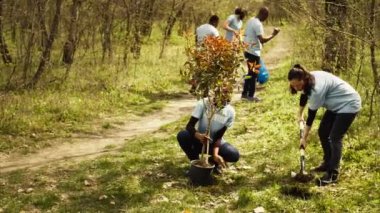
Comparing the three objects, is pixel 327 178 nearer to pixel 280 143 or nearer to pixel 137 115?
pixel 280 143

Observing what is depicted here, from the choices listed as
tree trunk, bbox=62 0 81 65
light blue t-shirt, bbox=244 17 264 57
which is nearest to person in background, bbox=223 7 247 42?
light blue t-shirt, bbox=244 17 264 57

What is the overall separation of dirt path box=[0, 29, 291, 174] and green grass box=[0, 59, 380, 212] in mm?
389

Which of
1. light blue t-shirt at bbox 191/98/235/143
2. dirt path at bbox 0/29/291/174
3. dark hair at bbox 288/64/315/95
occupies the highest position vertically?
dark hair at bbox 288/64/315/95

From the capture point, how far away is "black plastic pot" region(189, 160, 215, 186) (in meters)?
6.43

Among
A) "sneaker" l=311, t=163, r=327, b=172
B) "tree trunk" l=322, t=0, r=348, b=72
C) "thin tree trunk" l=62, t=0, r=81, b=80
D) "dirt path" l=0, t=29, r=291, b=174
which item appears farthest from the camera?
"thin tree trunk" l=62, t=0, r=81, b=80

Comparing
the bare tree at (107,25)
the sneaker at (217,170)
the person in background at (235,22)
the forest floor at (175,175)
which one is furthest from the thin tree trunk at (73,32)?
the sneaker at (217,170)

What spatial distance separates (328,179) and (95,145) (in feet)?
13.5

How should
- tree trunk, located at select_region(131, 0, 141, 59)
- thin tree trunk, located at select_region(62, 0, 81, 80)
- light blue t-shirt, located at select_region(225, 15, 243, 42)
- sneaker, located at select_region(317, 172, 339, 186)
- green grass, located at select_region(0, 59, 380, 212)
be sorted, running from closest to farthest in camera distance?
green grass, located at select_region(0, 59, 380, 212) < sneaker, located at select_region(317, 172, 339, 186) < light blue t-shirt, located at select_region(225, 15, 243, 42) < thin tree trunk, located at select_region(62, 0, 81, 80) < tree trunk, located at select_region(131, 0, 141, 59)

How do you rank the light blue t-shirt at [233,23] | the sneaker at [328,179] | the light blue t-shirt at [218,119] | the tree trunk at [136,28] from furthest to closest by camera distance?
1. the tree trunk at [136,28]
2. the light blue t-shirt at [233,23]
3. the light blue t-shirt at [218,119]
4. the sneaker at [328,179]

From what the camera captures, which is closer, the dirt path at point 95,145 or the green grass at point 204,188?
the green grass at point 204,188

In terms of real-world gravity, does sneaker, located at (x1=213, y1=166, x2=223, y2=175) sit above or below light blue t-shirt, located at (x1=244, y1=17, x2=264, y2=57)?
below

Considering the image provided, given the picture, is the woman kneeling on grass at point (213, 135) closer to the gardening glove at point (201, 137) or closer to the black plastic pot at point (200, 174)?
the gardening glove at point (201, 137)

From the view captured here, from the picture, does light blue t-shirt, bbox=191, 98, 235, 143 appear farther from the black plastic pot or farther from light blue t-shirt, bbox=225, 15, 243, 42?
light blue t-shirt, bbox=225, 15, 243, 42

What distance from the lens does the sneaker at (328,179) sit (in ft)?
21.0
